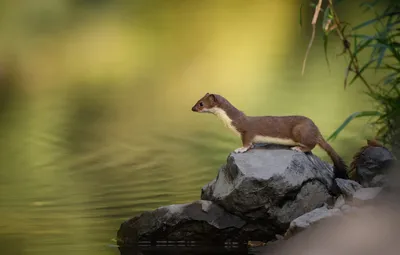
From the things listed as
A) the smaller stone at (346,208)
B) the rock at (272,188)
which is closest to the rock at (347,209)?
the smaller stone at (346,208)

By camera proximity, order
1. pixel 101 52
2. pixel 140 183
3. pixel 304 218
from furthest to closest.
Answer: pixel 101 52 < pixel 140 183 < pixel 304 218

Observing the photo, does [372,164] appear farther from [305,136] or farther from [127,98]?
[127,98]

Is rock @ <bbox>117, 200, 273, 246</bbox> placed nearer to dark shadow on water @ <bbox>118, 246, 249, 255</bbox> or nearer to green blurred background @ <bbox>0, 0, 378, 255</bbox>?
dark shadow on water @ <bbox>118, 246, 249, 255</bbox>

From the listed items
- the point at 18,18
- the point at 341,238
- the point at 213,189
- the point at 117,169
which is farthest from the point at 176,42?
the point at 341,238

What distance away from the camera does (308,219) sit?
12.5ft

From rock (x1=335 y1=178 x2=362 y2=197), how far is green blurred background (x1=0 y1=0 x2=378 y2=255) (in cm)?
102

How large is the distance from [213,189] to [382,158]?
0.77 meters

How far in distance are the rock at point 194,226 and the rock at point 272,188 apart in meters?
0.04

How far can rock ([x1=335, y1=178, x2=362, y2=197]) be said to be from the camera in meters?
4.09

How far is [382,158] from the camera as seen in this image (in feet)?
14.0

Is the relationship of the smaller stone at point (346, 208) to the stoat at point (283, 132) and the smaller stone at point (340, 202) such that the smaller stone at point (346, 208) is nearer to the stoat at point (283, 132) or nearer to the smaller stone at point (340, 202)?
the smaller stone at point (340, 202)

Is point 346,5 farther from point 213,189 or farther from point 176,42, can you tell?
point 213,189

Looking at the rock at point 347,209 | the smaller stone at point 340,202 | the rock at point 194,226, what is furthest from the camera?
the rock at point 194,226

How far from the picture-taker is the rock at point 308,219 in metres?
3.75
